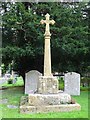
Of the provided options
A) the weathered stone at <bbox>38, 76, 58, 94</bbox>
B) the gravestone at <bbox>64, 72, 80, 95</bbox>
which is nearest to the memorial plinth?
the weathered stone at <bbox>38, 76, 58, 94</bbox>

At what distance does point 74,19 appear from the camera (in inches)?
739

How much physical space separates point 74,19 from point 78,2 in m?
2.04

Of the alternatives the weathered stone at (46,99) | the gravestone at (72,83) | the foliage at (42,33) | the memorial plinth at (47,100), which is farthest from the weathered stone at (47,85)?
the foliage at (42,33)

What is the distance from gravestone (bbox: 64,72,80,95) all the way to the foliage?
1.84m

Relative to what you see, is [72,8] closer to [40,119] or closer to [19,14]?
[19,14]

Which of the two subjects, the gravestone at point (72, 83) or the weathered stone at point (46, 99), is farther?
the gravestone at point (72, 83)

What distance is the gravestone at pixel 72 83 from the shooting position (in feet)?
54.6

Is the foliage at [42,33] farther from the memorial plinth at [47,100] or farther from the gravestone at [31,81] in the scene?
the memorial plinth at [47,100]

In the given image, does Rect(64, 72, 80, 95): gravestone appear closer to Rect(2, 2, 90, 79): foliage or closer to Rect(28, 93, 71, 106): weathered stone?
Rect(2, 2, 90, 79): foliage

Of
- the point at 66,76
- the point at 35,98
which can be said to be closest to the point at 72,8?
the point at 66,76

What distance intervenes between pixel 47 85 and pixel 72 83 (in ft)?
18.0

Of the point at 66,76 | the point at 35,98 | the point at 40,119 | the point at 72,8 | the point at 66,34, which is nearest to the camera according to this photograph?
the point at 40,119

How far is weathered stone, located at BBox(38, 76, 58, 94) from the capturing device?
37.5ft

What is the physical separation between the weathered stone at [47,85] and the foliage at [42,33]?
5.73m
